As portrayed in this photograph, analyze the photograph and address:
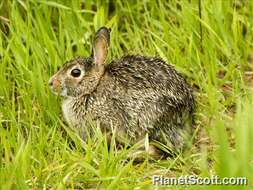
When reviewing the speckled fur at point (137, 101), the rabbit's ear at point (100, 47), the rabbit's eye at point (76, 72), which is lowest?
the speckled fur at point (137, 101)

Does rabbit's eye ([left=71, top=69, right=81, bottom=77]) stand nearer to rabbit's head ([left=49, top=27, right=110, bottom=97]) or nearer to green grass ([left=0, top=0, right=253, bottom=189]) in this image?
rabbit's head ([left=49, top=27, right=110, bottom=97])

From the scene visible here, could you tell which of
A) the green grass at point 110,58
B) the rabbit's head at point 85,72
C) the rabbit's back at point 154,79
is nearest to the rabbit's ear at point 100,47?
the rabbit's head at point 85,72

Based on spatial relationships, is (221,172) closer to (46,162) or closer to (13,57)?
(46,162)

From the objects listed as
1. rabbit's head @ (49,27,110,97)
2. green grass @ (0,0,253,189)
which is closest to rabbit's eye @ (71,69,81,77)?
rabbit's head @ (49,27,110,97)

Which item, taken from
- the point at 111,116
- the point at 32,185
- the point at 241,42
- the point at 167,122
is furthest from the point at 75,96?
the point at 241,42

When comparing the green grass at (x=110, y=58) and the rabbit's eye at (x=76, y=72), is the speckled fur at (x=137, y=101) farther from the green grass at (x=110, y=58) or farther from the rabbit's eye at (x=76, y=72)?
the green grass at (x=110, y=58)

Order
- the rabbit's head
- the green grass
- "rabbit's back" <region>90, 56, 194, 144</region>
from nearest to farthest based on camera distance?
1. the green grass
2. "rabbit's back" <region>90, 56, 194, 144</region>
3. the rabbit's head
